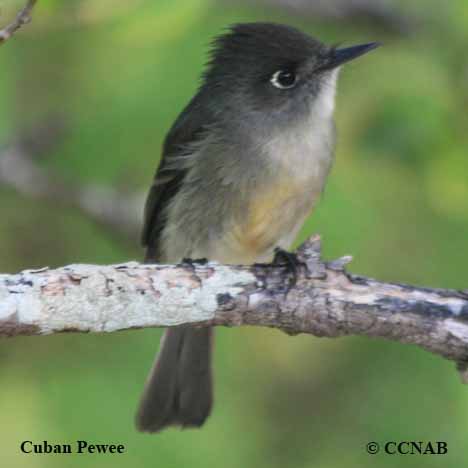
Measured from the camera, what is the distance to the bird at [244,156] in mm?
4738

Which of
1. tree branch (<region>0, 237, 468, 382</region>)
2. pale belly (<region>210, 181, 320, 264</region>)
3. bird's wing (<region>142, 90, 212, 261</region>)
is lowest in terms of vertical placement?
tree branch (<region>0, 237, 468, 382</region>)

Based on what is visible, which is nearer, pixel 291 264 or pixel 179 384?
pixel 291 264

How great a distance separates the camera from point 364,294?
3762mm

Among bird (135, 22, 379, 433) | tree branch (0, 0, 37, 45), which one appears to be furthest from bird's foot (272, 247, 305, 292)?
tree branch (0, 0, 37, 45)

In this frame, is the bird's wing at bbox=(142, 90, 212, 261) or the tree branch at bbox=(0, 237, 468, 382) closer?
the tree branch at bbox=(0, 237, 468, 382)

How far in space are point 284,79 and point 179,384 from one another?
1752 mm

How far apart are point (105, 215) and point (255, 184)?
1.28 metres

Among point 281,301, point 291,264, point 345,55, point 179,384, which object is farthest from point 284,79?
point 179,384

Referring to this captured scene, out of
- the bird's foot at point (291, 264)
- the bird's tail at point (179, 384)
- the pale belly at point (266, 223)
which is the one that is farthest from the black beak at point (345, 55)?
the bird's tail at point (179, 384)

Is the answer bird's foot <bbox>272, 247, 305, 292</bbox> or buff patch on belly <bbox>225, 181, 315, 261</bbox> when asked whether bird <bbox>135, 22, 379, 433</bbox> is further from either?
bird's foot <bbox>272, 247, 305, 292</bbox>

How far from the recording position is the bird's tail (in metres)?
4.88

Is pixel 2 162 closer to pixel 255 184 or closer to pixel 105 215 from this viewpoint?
pixel 105 215

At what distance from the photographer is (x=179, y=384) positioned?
5340mm

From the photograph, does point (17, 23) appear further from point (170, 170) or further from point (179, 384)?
point (179, 384)
